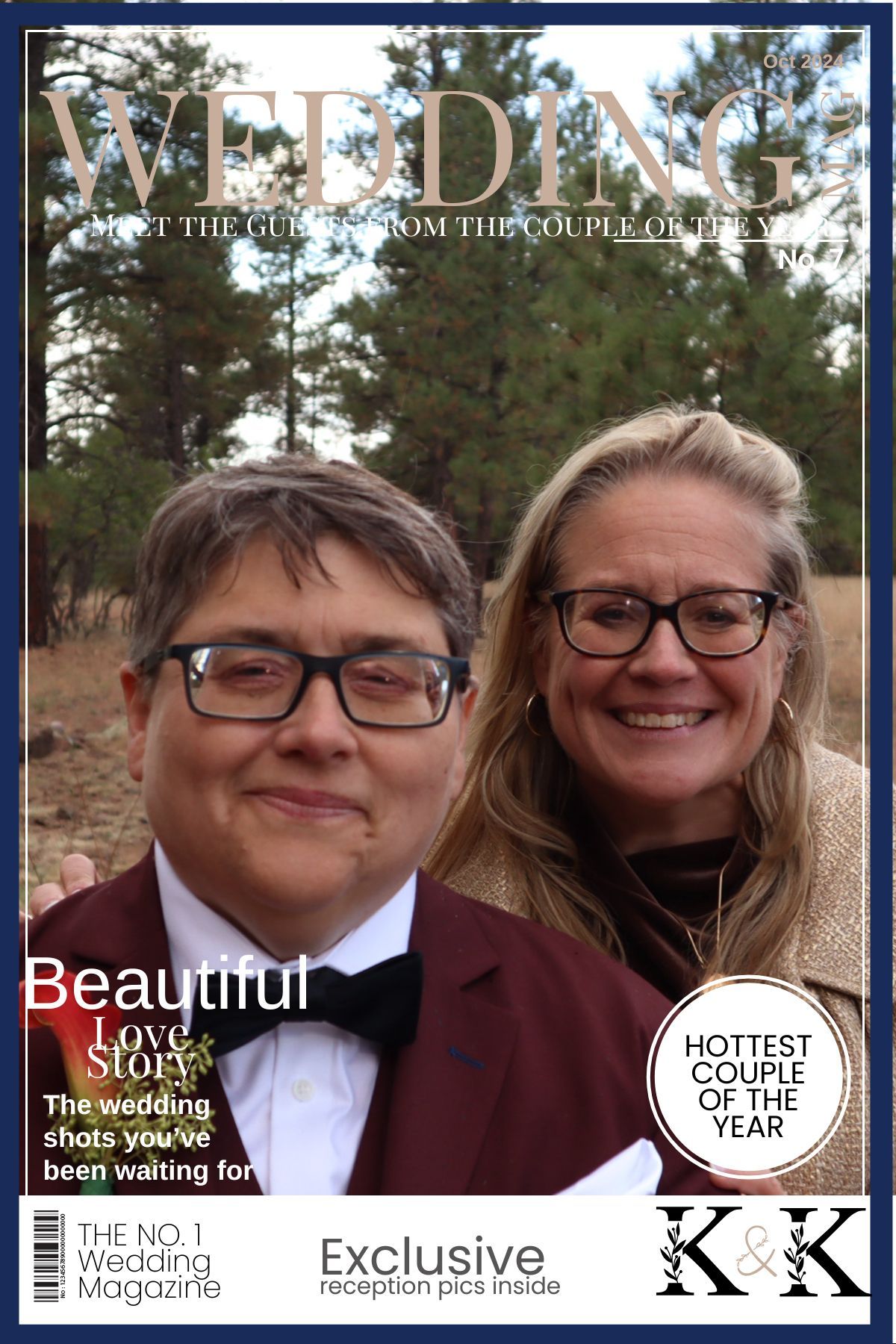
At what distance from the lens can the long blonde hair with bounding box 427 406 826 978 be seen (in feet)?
8.40

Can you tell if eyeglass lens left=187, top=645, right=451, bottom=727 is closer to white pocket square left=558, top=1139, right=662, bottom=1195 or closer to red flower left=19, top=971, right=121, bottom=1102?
red flower left=19, top=971, right=121, bottom=1102

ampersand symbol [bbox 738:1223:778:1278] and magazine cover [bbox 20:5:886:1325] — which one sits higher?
magazine cover [bbox 20:5:886:1325]

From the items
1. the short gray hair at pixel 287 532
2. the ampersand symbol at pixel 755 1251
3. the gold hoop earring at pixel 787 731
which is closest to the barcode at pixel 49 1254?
the short gray hair at pixel 287 532

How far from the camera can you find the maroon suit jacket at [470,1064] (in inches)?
77.8

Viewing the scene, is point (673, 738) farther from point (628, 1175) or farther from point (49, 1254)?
point (49, 1254)

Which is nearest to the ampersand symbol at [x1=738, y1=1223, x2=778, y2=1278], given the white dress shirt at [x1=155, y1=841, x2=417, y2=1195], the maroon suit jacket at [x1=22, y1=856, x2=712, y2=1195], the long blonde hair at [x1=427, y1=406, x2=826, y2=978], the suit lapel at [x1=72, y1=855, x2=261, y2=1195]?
the maroon suit jacket at [x1=22, y1=856, x2=712, y2=1195]

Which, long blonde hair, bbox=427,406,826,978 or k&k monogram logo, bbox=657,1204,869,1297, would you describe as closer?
k&k monogram logo, bbox=657,1204,869,1297

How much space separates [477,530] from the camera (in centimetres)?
298

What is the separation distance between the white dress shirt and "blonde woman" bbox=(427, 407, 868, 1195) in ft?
2.16

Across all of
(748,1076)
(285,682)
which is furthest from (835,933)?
(285,682)

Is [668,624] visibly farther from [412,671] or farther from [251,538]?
[251,538]

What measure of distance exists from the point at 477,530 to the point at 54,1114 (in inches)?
61.1

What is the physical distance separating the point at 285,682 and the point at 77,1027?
709 millimetres

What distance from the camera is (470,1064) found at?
6.52 feet
